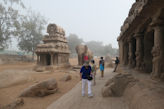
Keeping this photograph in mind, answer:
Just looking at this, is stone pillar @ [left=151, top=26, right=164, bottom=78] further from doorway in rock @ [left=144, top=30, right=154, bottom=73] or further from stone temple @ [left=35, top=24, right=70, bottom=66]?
stone temple @ [left=35, top=24, right=70, bottom=66]

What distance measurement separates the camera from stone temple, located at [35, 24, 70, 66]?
40.7 feet

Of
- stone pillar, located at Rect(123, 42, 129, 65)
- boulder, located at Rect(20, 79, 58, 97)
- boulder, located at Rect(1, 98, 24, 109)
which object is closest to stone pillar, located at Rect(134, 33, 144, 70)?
stone pillar, located at Rect(123, 42, 129, 65)

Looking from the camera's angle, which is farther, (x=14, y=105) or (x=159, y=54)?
(x=14, y=105)

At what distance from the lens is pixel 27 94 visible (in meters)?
4.59

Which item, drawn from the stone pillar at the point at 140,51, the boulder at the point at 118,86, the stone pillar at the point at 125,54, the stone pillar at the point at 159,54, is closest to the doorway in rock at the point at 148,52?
the stone pillar at the point at 140,51

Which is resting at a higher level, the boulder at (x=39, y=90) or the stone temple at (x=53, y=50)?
the stone temple at (x=53, y=50)

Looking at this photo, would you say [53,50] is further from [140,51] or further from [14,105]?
[140,51]

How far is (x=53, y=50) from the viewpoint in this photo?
12.1 m

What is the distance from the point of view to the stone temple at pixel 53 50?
12.4 m

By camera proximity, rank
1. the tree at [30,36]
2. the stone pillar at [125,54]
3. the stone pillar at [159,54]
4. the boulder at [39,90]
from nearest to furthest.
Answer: the stone pillar at [159,54] < the boulder at [39,90] < the stone pillar at [125,54] < the tree at [30,36]

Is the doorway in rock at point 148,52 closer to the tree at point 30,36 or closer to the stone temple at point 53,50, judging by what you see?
the stone temple at point 53,50

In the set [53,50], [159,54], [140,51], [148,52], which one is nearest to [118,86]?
[159,54]

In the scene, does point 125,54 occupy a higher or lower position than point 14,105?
higher

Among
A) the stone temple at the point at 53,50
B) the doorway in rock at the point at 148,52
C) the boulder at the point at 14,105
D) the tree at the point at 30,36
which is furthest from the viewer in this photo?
the tree at the point at 30,36
